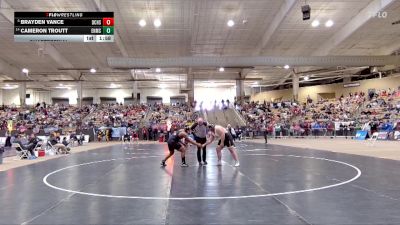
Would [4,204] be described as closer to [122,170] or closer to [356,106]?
[122,170]

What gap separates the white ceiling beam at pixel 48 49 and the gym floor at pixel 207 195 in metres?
16.9

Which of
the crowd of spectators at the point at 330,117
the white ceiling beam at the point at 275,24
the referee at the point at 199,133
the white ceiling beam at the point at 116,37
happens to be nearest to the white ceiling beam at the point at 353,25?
the white ceiling beam at the point at 275,24

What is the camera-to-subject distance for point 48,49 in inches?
1369

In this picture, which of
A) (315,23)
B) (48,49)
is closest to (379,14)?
(315,23)

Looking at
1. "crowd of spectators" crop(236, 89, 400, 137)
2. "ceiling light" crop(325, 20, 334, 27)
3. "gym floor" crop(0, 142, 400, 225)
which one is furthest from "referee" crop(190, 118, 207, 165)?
"ceiling light" crop(325, 20, 334, 27)

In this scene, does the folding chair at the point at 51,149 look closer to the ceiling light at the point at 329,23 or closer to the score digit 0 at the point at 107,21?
the score digit 0 at the point at 107,21

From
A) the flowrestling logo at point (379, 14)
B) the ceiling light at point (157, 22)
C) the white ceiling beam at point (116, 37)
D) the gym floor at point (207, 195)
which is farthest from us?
the ceiling light at point (157, 22)

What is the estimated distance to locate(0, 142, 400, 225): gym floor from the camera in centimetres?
567

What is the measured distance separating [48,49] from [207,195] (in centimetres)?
3147
